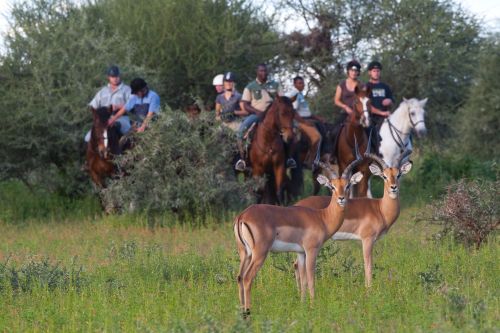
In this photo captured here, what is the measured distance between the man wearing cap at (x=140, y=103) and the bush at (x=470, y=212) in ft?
20.9

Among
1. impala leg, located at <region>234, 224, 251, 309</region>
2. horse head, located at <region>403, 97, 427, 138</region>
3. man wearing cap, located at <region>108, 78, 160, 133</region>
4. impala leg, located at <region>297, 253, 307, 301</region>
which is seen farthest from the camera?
man wearing cap, located at <region>108, 78, 160, 133</region>

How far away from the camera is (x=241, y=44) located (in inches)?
876

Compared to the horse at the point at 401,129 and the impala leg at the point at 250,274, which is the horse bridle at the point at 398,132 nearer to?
the horse at the point at 401,129

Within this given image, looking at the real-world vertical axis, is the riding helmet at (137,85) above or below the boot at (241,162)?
above

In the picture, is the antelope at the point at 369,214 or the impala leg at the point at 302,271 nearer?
the impala leg at the point at 302,271

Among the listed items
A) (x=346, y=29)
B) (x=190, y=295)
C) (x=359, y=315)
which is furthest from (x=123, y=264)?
(x=346, y=29)

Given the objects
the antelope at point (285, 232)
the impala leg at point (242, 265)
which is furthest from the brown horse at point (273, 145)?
the impala leg at point (242, 265)

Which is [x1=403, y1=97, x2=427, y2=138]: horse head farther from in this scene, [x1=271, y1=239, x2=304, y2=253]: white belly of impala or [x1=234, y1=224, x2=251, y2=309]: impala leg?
[x1=234, y1=224, x2=251, y2=309]: impala leg

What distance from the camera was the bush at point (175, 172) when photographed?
15.5 metres

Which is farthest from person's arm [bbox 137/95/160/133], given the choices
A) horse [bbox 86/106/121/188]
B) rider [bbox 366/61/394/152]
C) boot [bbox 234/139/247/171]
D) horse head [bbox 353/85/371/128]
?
rider [bbox 366/61/394/152]

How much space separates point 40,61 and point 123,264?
25.7 feet

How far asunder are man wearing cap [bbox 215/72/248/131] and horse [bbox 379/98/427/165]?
94.2 inches

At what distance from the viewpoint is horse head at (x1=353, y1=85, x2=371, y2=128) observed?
16.1 m

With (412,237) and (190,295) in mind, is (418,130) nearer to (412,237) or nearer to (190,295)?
(412,237)
